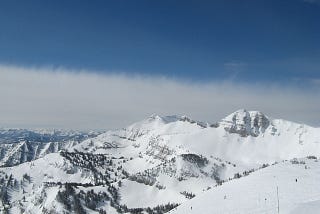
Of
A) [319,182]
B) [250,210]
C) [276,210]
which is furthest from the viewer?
[319,182]

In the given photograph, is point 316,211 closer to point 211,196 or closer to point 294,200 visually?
point 294,200

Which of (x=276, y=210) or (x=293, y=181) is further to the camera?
(x=293, y=181)

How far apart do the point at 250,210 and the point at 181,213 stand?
47.9 m

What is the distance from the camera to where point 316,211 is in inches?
4203

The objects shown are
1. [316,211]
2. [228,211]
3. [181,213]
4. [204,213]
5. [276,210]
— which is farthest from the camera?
[181,213]

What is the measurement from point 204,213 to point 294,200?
3041 centimetres

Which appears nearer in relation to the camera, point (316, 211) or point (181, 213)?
point (316, 211)

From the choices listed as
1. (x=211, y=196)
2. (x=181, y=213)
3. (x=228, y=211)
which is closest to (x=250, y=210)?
(x=228, y=211)

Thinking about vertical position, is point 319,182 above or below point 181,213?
above

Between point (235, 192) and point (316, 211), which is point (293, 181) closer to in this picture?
point (235, 192)

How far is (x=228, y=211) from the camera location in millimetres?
136625

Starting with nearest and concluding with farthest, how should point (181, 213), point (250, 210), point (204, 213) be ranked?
point (250, 210) → point (204, 213) → point (181, 213)

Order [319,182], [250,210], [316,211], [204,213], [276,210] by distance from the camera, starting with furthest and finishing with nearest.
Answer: [319,182] → [204,213] → [250,210] → [276,210] → [316,211]

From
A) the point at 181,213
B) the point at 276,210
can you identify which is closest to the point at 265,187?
the point at 181,213
